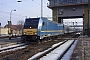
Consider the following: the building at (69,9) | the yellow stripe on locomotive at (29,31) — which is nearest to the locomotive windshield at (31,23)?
the yellow stripe on locomotive at (29,31)

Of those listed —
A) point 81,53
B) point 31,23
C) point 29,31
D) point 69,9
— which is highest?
point 69,9

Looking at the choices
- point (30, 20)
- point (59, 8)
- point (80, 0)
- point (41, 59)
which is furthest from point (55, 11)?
point (41, 59)

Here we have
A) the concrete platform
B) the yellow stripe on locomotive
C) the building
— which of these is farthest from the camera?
the building

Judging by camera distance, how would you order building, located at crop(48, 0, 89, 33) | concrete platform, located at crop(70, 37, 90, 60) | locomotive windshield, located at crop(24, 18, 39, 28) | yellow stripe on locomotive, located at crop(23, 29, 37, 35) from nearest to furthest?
concrete platform, located at crop(70, 37, 90, 60), yellow stripe on locomotive, located at crop(23, 29, 37, 35), locomotive windshield, located at crop(24, 18, 39, 28), building, located at crop(48, 0, 89, 33)

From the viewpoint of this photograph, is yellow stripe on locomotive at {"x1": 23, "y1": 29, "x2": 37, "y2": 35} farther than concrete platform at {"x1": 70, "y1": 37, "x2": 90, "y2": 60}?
Yes

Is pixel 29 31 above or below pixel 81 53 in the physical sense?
above

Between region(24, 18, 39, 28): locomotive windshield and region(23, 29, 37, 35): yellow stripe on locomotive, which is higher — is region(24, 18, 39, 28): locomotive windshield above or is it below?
above

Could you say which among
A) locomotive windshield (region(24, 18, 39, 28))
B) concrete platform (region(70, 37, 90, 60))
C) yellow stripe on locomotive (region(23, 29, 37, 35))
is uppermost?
locomotive windshield (region(24, 18, 39, 28))

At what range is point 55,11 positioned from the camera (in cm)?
6519

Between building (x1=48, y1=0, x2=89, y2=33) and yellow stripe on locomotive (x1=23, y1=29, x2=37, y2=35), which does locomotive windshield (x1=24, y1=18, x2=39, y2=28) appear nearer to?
yellow stripe on locomotive (x1=23, y1=29, x2=37, y2=35)

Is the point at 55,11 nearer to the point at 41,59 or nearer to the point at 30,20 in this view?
the point at 30,20

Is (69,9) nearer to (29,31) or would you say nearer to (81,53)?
(29,31)

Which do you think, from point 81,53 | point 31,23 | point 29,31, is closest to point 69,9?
point 31,23

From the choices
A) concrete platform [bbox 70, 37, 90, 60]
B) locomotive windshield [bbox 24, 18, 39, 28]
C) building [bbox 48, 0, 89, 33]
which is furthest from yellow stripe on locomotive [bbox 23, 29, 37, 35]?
building [bbox 48, 0, 89, 33]
